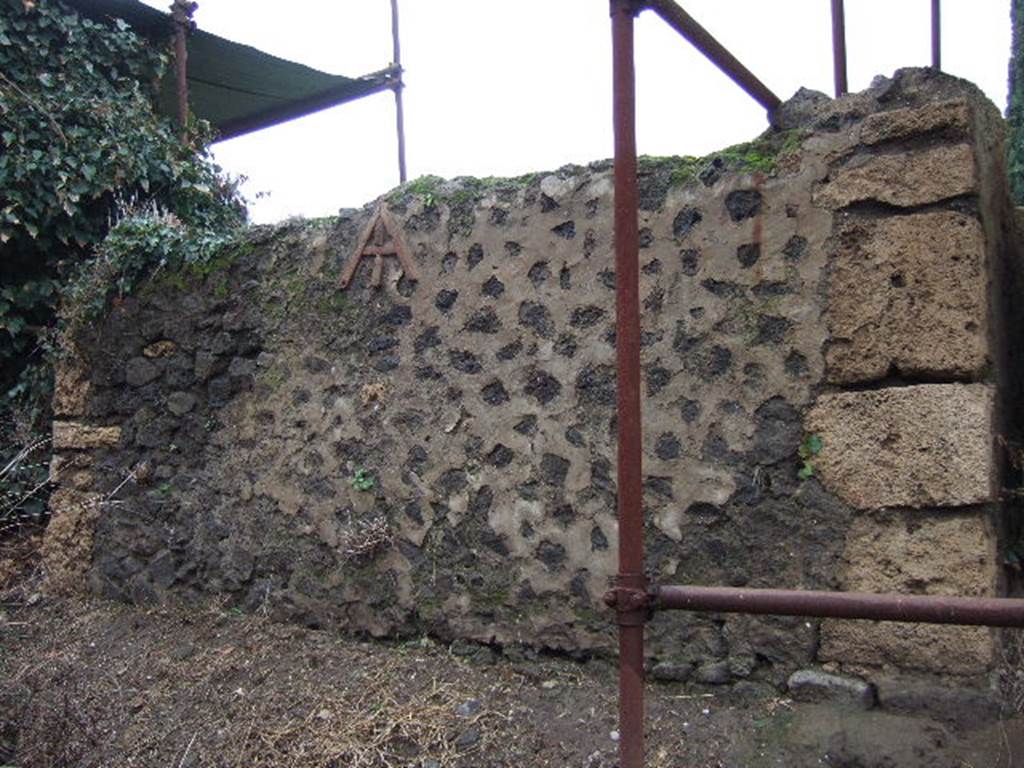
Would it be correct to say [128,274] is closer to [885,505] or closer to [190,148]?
[190,148]

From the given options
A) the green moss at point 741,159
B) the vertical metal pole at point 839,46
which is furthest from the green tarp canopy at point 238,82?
the vertical metal pole at point 839,46

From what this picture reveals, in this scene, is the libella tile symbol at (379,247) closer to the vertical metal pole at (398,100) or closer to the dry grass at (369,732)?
the dry grass at (369,732)

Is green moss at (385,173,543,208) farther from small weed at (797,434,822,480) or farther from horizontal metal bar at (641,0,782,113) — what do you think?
small weed at (797,434,822,480)

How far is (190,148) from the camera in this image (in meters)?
6.21

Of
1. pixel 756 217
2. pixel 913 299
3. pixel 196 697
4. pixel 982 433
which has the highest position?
pixel 756 217

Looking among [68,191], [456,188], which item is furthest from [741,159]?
[68,191]

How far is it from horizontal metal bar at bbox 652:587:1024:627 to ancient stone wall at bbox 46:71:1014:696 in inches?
45.7

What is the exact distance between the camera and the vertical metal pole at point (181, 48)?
646 cm

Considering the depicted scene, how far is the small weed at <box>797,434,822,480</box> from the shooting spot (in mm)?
2979

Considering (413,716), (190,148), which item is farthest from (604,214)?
(190,148)

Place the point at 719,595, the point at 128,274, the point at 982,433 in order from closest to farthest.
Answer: the point at 719,595, the point at 982,433, the point at 128,274

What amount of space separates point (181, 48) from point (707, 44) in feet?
17.1

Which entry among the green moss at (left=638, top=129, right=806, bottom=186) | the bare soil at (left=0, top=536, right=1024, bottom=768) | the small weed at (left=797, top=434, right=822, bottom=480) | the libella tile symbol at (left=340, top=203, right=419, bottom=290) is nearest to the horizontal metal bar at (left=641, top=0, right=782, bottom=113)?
the green moss at (left=638, top=129, right=806, bottom=186)

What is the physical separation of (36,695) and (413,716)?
1326 millimetres
